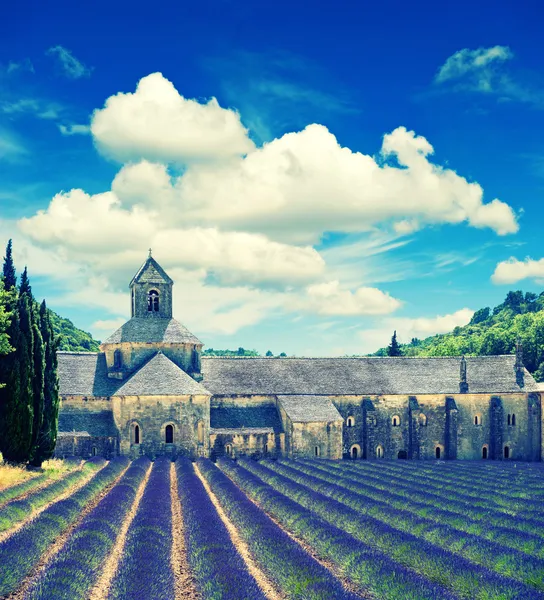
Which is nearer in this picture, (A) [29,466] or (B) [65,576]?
(B) [65,576]

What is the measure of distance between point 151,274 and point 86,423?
12480 millimetres

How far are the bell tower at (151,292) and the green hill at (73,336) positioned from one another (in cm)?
4312

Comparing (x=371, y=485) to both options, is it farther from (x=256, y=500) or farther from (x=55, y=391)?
(x=55, y=391)

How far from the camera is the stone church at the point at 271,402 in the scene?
43281 millimetres

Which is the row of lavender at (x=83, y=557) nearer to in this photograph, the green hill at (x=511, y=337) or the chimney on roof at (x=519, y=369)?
the chimney on roof at (x=519, y=369)

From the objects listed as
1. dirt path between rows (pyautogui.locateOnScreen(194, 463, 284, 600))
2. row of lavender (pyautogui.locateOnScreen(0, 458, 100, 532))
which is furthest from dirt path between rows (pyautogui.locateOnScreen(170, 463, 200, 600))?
row of lavender (pyautogui.locateOnScreen(0, 458, 100, 532))

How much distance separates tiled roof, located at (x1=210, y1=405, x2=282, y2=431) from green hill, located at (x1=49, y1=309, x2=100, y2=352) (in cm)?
4814

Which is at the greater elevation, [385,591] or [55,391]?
[55,391]

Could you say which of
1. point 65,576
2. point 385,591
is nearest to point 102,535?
point 65,576

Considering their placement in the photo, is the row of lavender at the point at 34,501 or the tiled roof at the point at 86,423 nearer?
the row of lavender at the point at 34,501

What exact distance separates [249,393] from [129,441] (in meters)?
9.53

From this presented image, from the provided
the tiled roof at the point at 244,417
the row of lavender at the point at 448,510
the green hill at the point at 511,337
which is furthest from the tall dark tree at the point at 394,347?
the row of lavender at the point at 448,510

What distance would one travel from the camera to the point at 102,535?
1694 centimetres

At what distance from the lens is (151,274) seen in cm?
5106
